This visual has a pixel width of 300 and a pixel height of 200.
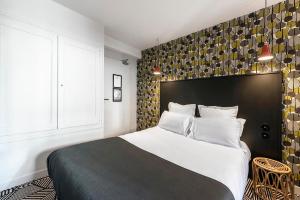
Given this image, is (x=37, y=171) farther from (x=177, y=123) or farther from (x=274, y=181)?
(x=274, y=181)

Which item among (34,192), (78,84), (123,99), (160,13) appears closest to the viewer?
(34,192)

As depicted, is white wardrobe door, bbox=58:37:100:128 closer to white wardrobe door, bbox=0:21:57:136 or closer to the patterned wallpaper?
white wardrobe door, bbox=0:21:57:136

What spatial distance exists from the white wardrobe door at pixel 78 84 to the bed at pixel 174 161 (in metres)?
0.73

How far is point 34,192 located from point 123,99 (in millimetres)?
2582

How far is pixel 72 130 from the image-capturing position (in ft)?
7.91

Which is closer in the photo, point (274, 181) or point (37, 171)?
point (274, 181)

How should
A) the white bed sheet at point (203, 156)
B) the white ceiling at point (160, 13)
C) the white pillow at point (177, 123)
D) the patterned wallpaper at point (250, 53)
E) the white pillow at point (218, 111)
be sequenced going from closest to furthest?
the white bed sheet at point (203, 156) < the patterned wallpaper at point (250, 53) < the white ceiling at point (160, 13) < the white pillow at point (218, 111) < the white pillow at point (177, 123)

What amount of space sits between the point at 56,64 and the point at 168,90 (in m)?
2.12

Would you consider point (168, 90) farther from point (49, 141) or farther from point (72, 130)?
point (49, 141)

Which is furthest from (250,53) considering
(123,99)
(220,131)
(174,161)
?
(123,99)

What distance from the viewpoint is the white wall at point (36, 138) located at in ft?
6.03

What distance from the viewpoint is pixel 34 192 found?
6.07 feet

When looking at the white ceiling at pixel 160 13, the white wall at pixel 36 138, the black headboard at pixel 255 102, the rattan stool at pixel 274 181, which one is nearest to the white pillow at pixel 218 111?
the black headboard at pixel 255 102

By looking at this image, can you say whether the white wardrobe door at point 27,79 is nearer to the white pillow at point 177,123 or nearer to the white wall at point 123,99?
the white wall at point 123,99
